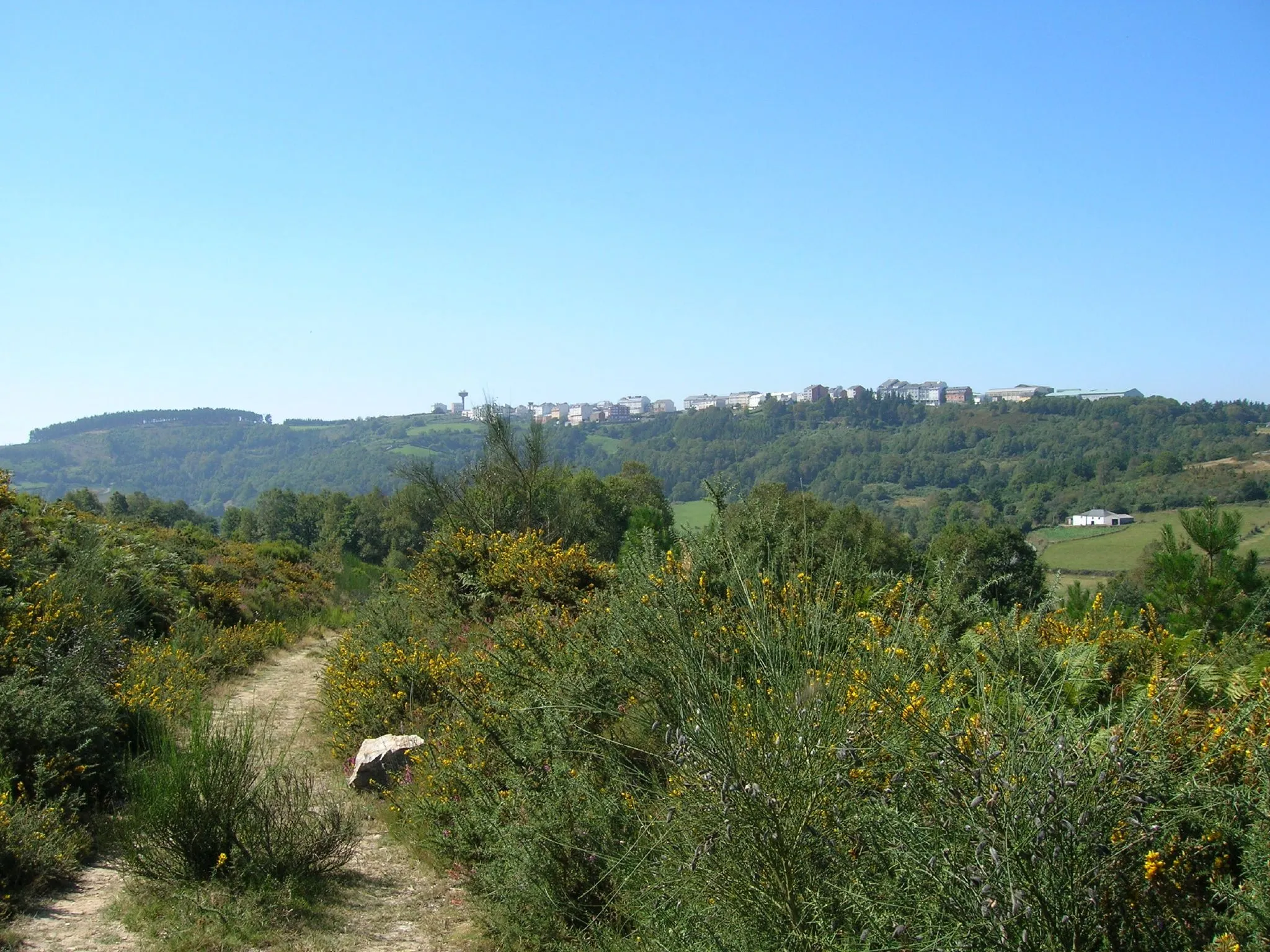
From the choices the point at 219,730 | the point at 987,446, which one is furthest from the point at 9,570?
the point at 987,446

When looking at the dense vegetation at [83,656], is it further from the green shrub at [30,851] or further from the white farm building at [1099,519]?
the white farm building at [1099,519]

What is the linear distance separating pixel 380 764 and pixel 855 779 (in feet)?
16.9

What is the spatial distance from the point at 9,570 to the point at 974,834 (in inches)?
364

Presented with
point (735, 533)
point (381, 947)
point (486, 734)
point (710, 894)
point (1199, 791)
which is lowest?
point (381, 947)

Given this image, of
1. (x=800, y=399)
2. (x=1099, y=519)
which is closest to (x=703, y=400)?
(x=800, y=399)

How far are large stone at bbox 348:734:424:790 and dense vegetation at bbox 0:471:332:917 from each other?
4.55 feet

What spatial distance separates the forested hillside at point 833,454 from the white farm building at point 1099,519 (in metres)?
1.75

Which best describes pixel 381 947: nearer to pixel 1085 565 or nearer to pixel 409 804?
pixel 409 804

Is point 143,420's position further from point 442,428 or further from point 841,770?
point 841,770

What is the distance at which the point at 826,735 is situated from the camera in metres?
2.65

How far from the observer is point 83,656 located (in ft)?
22.7

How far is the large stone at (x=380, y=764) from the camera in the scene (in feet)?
22.7

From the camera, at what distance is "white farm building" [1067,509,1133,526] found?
4831 centimetres

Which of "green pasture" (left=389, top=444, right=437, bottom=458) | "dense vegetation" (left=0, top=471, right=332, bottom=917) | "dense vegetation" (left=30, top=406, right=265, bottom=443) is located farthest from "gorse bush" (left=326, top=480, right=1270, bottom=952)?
"dense vegetation" (left=30, top=406, right=265, bottom=443)
